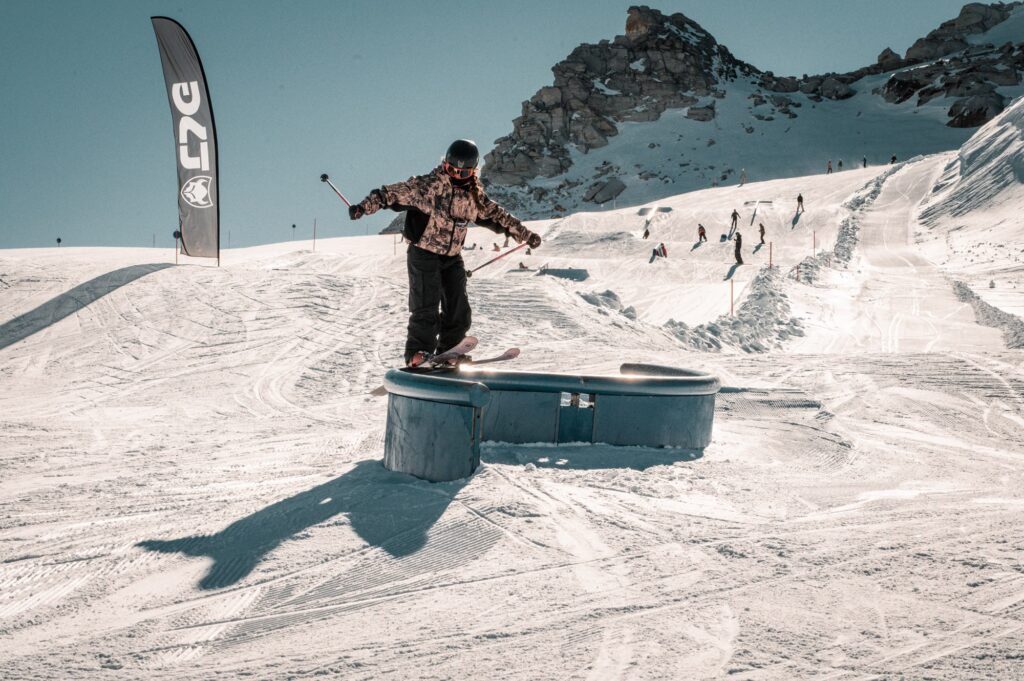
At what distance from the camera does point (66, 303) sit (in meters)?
11.3

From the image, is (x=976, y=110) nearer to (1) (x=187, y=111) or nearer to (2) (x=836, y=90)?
(2) (x=836, y=90)

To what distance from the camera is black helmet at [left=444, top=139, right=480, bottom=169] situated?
16.5ft

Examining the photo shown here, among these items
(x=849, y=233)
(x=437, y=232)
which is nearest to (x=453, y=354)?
(x=437, y=232)

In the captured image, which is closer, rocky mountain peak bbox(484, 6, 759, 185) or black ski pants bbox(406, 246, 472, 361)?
black ski pants bbox(406, 246, 472, 361)

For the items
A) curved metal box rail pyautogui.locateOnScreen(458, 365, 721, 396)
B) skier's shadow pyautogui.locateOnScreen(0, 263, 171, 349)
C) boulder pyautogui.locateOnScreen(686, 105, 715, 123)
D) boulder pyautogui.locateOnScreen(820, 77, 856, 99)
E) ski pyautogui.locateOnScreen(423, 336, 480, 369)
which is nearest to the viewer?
curved metal box rail pyautogui.locateOnScreen(458, 365, 721, 396)

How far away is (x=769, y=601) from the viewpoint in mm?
2518

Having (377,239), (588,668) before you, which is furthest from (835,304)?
(377,239)

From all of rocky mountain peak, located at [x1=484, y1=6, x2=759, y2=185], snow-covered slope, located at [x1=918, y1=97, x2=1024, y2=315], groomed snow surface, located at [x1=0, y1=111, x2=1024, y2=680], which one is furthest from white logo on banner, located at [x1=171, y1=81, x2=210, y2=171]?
rocky mountain peak, located at [x1=484, y1=6, x2=759, y2=185]

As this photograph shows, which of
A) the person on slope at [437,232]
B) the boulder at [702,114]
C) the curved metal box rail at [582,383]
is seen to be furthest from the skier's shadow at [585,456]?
the boulder at [702,114]

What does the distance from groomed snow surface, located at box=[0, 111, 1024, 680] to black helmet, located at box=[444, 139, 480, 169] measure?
6.41 ft

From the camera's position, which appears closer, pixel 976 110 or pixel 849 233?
pixel 849 233

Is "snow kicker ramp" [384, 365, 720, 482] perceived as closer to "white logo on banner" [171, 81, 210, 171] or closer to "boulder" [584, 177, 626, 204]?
"white logo on banner" [171, 81, 210, 171]

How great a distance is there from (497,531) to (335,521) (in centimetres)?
73

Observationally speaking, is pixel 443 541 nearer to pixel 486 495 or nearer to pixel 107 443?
pixel 486 495
